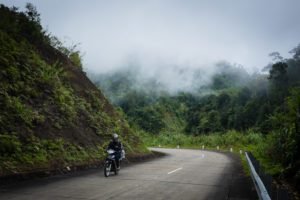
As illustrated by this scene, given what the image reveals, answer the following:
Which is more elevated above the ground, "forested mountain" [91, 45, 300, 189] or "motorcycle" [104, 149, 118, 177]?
"forested mountain" [91, 45, 300, 189]

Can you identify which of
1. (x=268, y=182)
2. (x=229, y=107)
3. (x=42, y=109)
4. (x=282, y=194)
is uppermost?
(x=229, y=107)

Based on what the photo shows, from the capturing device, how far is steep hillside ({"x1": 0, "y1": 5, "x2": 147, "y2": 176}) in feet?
31.8

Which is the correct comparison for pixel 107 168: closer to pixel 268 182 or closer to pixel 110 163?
pixel 110 163

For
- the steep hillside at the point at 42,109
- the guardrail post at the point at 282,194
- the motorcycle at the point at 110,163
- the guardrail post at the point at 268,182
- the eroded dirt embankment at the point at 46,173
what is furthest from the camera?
the motorcycle at the point at 110,163

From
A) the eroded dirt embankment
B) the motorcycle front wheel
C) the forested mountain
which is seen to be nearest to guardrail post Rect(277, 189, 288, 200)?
the forested mountain

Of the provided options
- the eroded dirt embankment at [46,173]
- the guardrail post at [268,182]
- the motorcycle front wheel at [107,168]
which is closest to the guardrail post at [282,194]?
the guardrail post at [268,182]

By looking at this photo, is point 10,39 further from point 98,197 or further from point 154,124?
point 154,124

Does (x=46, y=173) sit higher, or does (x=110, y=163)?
(x=110, y=163)

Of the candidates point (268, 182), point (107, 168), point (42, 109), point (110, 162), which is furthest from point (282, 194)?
point (42, 109)

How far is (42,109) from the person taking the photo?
12609 millimetres

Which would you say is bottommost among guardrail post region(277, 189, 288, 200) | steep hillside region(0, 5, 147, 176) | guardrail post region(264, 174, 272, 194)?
guardrail post region(264, 174, 272, 194)

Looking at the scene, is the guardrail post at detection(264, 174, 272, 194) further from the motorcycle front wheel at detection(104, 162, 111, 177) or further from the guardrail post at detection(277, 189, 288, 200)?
the motorcycle front wheel at detection(104, 162, 111, 177)

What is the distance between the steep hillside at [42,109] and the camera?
9688 mm

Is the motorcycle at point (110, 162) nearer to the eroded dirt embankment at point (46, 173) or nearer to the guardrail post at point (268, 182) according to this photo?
the eroded dirt embankment at point (46, 173)
